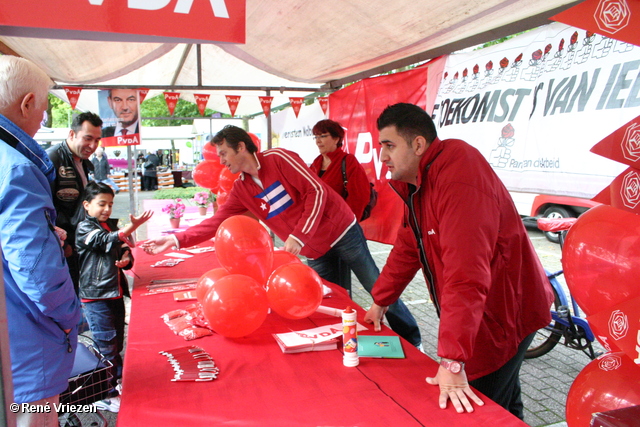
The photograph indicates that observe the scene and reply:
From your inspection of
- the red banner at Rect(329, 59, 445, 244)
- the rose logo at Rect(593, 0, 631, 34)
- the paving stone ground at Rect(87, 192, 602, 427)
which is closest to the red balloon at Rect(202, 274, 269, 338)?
the paving stone ground at Rect(87, 192, 602, 427)

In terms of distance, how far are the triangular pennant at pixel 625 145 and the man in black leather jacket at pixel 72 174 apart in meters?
2.97

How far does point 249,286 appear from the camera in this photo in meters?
1.92

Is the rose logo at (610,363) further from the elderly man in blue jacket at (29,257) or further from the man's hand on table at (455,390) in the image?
the elderly man in blue jacket at (29,257)

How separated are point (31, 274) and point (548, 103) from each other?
11.8 ft

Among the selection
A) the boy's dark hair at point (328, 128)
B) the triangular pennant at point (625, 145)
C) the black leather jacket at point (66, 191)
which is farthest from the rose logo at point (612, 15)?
the boy's dark hair at point (328, 128)

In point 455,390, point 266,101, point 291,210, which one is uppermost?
point 266,101

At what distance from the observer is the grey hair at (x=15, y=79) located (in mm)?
1405

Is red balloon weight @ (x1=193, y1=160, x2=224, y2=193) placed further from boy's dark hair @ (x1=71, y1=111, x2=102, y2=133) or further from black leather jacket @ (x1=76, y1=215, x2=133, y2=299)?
black leather jacket @ (x1=76, y1=215, x2=133, y2=299)

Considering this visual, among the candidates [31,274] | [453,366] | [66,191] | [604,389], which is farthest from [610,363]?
[66,191]

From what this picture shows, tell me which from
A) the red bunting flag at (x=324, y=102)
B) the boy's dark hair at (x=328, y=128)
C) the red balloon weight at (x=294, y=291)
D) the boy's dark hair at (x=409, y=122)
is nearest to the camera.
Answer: the boy's dark hair at (x=409, y=122)

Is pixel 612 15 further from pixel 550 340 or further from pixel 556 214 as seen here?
pixel 556 214

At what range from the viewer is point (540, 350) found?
3.35m

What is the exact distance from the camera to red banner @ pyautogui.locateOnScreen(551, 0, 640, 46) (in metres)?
1.25

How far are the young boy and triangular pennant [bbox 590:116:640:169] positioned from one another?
2.47 meters
